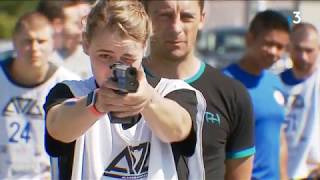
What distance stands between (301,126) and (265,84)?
93 centimetres

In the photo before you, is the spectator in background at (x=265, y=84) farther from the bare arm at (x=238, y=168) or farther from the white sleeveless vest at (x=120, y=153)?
the white sleeveless vest at (x=120, y=153)

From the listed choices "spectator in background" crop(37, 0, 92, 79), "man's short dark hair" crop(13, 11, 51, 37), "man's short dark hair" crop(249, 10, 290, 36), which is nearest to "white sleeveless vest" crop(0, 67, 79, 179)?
"man's short dark hair" crop(13, 11, 51, 37)

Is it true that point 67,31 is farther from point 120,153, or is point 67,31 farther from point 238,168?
point 120,153

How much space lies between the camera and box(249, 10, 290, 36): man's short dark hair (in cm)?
543

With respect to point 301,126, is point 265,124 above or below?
above

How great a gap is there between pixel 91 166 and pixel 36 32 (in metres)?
2.72

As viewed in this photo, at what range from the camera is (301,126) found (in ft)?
20.1

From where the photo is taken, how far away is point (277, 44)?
542 centimetres

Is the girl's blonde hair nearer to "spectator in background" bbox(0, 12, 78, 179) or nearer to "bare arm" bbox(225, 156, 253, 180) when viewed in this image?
"bare arm" bbox(225, 156, 253, 180)

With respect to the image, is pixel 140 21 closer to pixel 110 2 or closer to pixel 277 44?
pixel 110 2

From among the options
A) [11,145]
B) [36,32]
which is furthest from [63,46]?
[11,145]

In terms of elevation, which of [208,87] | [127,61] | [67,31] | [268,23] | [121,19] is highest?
[121,19]

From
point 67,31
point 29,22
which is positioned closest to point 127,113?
point 29,22

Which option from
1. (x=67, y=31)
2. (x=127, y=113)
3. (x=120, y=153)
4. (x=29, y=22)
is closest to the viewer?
(x=127, y=113)
